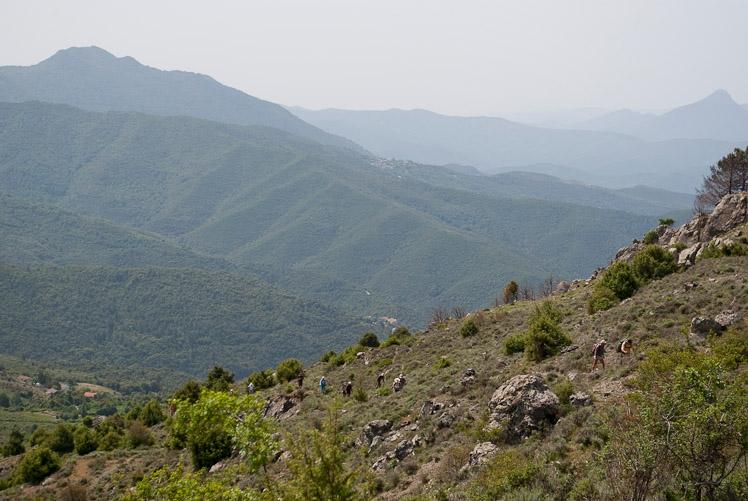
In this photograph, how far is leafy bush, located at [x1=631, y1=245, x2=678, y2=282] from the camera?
29.0 metres

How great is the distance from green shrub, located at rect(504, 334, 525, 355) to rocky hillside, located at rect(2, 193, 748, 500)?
0.18 feet

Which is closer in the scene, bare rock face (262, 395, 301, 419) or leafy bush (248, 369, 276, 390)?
bare rock face (262, 395, 301, 419)

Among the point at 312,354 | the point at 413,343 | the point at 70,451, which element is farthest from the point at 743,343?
the point at 312,354

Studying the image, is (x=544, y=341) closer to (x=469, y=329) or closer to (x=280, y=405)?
(x=469, y=329)

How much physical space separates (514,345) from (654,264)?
1268 centimetres

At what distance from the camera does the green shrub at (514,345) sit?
23688 mm

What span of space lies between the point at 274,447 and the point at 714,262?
26317mm

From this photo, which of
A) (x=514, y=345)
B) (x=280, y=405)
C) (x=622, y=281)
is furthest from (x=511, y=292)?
(x=280, y=405)

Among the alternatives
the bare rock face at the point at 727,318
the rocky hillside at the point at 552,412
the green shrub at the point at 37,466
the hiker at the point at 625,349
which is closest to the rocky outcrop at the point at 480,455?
the rocky hillside at the point at 552,412

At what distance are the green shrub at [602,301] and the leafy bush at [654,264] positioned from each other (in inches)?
107

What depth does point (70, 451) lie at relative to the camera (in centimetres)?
3622

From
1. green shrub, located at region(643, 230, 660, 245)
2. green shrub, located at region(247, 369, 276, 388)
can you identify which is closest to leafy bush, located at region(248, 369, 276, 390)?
green shrub, located at region(247, 369, 276, 388)

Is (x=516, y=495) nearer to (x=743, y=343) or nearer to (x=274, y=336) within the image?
(x=743, y=343)

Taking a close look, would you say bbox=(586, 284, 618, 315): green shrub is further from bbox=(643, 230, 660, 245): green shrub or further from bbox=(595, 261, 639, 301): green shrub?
bbox=(643, 230, 660, 245): green shrub
